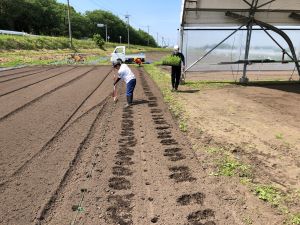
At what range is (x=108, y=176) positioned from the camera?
491 centimetres

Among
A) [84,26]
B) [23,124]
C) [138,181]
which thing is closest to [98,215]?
Result: [138,181]

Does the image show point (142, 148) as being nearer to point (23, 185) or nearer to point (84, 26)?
point (23, 185)

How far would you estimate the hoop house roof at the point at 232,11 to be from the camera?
1437cm

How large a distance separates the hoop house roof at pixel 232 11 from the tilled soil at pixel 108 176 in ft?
23.5

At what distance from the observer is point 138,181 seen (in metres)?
4.73

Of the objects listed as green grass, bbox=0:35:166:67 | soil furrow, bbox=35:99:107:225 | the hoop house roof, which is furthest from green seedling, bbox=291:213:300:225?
green grass, bbox=0:35:166:67

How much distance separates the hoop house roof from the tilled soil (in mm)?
7176

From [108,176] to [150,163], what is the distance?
77cm

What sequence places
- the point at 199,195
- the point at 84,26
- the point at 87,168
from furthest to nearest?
the point at 84,26 → the point at 87,168 → the point at 199,195

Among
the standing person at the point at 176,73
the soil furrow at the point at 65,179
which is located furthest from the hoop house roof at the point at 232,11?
the soil furrow at the point at 65,179

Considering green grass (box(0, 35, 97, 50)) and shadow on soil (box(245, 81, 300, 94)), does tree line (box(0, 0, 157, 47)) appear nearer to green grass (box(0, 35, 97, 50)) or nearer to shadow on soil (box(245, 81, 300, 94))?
green grass (box(0, 35, 97, 50))

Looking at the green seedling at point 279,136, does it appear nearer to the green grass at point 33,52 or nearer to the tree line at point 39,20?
the green grass at point 33,52

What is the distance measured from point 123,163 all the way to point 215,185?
152 centimetres

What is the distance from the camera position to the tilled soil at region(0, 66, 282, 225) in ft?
12.8
